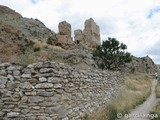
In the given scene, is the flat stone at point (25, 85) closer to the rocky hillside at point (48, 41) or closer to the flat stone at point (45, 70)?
the flat stone at point (45, 70)

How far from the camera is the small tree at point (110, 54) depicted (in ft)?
91.8

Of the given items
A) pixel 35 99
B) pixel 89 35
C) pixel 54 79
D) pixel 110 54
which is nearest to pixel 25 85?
pixel 35 99

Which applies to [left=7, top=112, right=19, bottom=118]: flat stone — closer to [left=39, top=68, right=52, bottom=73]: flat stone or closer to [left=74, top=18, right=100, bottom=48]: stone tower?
[left=39, top=68, right=52, bottom=73]: flat stone

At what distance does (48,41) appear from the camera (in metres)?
A: 30.5

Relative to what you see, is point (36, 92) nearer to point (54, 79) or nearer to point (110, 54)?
point (54, 79)

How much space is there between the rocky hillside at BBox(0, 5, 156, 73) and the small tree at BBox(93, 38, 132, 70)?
52.3 inches

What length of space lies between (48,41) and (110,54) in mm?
7566

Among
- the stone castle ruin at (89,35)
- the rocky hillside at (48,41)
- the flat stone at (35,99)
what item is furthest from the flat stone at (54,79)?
the stone castle ruin at (89,35)

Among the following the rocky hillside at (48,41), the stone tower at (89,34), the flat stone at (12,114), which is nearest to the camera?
the flat stone at (12,114)

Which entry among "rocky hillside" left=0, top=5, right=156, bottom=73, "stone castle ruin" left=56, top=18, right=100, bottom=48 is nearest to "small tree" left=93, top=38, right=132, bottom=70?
"rocky hillside" left=0, top=5, right=156, bottom=73

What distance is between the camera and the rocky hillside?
20.4 meters

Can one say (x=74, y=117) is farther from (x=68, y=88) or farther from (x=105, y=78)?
(x=105, y=78)

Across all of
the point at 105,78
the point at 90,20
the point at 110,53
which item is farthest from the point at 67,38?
the point at 90,20

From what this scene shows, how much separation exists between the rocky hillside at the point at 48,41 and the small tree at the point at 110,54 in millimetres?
1328
